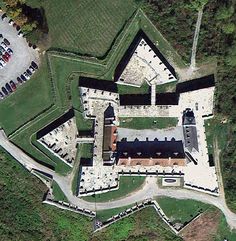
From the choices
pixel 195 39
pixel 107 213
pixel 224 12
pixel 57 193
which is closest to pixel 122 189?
pixel 107 213

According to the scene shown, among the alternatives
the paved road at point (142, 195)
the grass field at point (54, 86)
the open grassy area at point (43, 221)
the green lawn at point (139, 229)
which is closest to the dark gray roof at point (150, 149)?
the paved road at point (142, 195)

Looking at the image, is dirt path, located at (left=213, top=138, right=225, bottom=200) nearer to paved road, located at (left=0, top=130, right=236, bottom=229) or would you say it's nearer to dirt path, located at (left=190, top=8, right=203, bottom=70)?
paved road, located at (left=0, top=130, right=236, bottom=229)

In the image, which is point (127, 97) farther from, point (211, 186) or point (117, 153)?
point (211, 186)

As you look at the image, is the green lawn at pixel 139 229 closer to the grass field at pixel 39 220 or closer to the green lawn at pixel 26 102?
the grass field at pixel 39 220

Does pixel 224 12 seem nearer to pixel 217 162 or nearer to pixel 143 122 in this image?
pixel 143 122

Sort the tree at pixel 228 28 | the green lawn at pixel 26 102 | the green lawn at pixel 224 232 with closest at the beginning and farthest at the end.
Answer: the tree at pixel 228 28 < the green lawn at pixel 26 102 < the green lawn at pixel 224 232

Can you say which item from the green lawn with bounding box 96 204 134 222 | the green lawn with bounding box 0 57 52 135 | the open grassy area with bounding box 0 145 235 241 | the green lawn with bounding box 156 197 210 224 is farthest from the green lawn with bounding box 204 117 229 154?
the green lawn with bounding box 0 57 52 135

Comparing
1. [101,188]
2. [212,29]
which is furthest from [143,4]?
[101,188]
